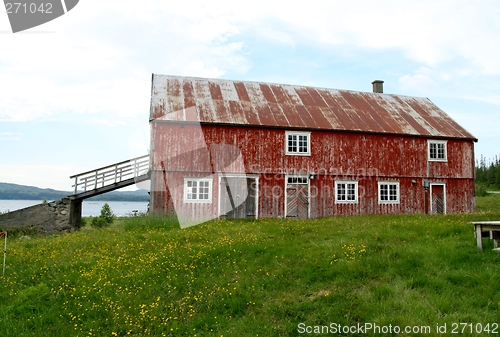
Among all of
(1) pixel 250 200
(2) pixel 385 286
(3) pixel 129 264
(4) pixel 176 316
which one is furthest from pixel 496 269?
(1) pixel 250 200

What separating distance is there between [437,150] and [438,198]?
2825 mm

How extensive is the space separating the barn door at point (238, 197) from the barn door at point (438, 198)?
35.1 ft

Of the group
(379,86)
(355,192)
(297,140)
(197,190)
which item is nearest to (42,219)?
(197,190)

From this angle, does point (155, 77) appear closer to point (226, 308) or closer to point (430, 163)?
point (430, 163)

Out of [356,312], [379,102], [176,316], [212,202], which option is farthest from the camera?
[379,102]

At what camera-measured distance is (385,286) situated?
812 centimetres

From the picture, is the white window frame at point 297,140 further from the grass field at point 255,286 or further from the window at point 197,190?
the grass field at point 255,286

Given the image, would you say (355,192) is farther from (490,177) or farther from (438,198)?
(490,177)

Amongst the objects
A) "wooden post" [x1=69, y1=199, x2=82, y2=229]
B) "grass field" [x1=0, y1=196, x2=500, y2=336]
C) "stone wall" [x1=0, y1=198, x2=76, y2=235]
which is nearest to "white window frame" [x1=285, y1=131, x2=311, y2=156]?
"grass field" [x1=0, y1=196, x2=500, y2=336]

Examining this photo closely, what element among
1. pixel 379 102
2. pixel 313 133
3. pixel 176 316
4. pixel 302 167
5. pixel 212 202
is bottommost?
pixel 176 316

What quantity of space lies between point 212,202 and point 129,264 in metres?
9.93

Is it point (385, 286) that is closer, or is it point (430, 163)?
point (385, 286)

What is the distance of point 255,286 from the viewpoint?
8.91 metres

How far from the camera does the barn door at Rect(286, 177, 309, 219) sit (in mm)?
21609
